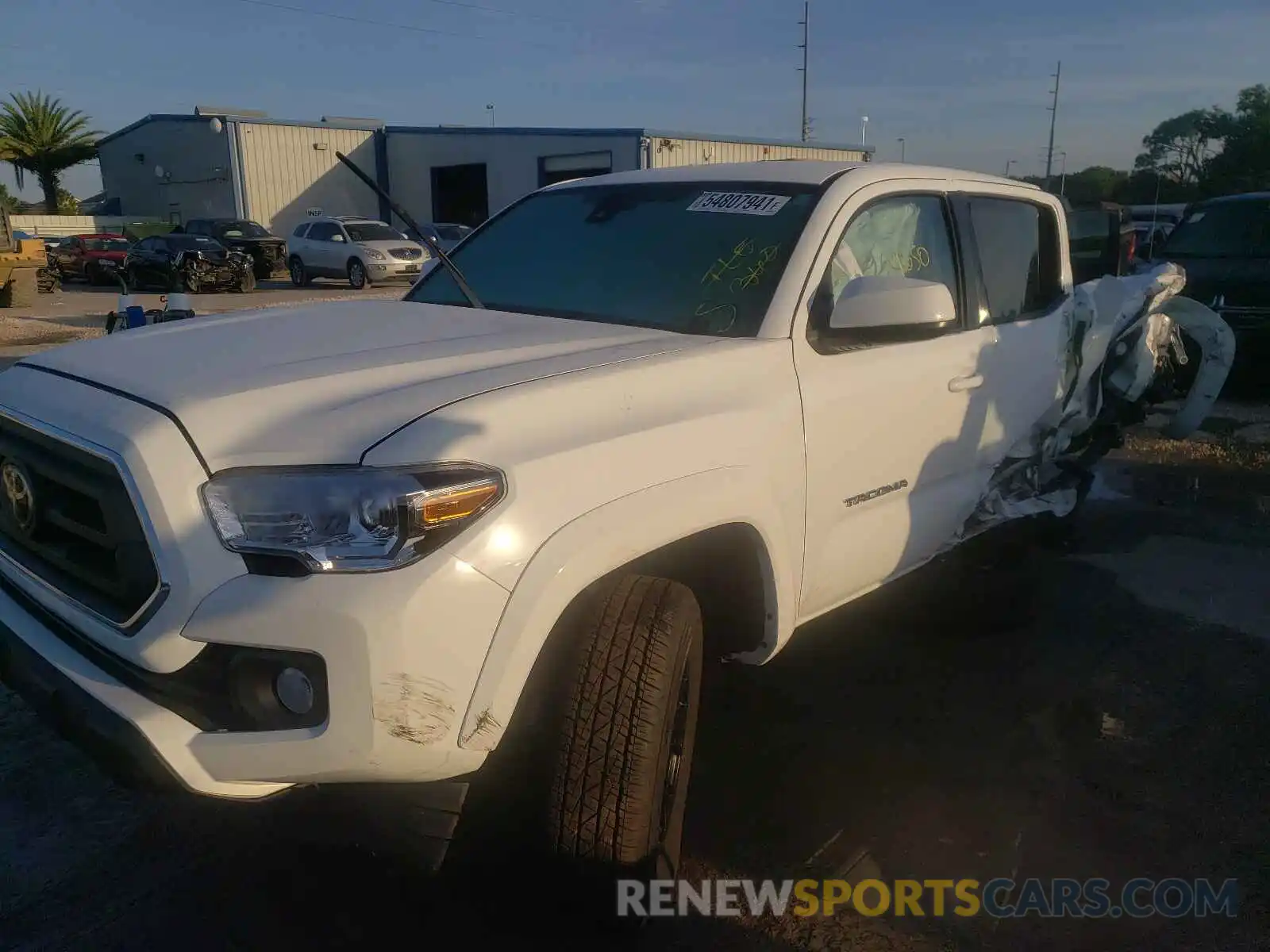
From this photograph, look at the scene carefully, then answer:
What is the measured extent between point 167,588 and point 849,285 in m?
1.93

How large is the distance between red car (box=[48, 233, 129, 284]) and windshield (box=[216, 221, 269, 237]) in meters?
2.35

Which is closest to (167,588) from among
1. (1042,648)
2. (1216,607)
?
(1042,648)

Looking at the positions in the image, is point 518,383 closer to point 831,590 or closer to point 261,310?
point 831,590

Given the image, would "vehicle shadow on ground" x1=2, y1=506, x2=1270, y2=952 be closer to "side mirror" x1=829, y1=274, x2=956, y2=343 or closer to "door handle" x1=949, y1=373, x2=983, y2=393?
"door handle" x1=949, y1=373, x2=983, y2=393

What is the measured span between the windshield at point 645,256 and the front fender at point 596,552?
23.4 inches

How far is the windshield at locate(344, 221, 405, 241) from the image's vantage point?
24.1 m

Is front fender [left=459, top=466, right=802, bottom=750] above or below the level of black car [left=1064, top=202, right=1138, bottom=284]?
below

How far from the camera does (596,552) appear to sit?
211 centimetres

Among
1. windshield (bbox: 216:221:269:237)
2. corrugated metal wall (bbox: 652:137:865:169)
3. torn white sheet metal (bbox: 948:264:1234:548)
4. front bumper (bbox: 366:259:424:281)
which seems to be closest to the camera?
torn white sheet metal (bbox: 948:264:1234:548)

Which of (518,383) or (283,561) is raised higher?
(518,383)

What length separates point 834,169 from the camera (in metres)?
3.38

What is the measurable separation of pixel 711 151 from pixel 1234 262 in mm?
25586

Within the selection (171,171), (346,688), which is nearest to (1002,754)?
(346,688)

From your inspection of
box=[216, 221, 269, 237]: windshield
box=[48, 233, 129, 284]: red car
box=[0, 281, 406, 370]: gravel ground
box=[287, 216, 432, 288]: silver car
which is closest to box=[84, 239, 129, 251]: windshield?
box=[48, 233, 129, 284]: red car
